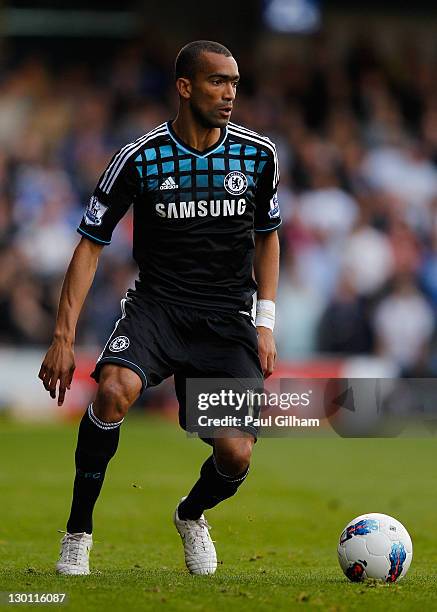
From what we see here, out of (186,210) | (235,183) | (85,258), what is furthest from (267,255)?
(85,258)

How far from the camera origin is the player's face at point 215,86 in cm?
645

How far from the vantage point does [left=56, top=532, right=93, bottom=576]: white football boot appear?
6.27 m

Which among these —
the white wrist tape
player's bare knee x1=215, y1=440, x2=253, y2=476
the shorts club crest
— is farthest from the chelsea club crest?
player's bare knee x1=215, y1=440, x2=253, y2=476

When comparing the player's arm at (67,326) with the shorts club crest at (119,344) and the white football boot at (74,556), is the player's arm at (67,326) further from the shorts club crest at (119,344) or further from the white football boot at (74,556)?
the white football boot at (74,556)

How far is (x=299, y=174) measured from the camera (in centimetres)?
1919

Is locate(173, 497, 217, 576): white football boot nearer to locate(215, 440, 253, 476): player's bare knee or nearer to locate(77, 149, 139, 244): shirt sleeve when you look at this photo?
locate(215, 440, 253, 476): player's bare knee

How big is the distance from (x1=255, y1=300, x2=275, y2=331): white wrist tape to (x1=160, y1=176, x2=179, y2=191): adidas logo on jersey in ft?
2.84

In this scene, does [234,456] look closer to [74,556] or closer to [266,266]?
[74,556]

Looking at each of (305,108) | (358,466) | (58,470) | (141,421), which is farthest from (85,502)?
(305,108)

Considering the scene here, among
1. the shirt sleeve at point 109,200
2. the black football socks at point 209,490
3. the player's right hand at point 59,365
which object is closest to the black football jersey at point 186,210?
the shirt sleeve at point 109,200

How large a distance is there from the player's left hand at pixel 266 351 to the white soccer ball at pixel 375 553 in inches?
39.0

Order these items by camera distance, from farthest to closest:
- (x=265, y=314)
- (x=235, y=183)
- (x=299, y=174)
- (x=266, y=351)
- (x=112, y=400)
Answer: (x=299, y=174) → (x=265, y=314) → (x=266, y=351) → (x=235, y=183) → (x=112, y=400)

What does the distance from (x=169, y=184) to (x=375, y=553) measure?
2.08 m

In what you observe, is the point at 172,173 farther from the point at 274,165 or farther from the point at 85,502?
the point at 85,502
